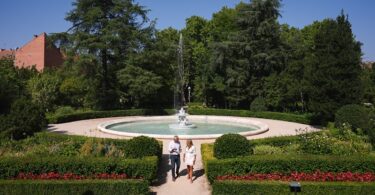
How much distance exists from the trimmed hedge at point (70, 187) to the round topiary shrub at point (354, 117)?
14.3 meters

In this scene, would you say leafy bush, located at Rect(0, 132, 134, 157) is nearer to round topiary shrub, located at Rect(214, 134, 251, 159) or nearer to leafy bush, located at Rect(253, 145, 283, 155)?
round topiary shrub, located at Rect(214, 134, 251, 159)

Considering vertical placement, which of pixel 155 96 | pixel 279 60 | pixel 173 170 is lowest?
pixel 173 170


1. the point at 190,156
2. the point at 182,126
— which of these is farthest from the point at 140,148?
the point at 182,126

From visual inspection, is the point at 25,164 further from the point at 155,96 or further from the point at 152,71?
the point at 155,96

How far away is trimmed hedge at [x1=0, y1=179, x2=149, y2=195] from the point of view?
32.4 feet

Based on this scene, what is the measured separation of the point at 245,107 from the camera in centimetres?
3969

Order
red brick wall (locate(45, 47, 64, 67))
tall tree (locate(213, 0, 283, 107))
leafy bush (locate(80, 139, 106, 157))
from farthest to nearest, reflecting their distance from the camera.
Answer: red brick wall (locate(45, 47, 64, 67)), tall tree (locate(213, 0, 283, 107)), leafy bush (locate(80, 139, 106, 157))

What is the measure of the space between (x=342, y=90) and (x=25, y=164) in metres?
19.7

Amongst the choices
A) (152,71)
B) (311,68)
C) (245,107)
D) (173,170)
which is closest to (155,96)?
(152,71)

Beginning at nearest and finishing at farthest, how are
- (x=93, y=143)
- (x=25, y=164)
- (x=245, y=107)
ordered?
1. (x=25, y=164)
2. (x=93, y=143)
3. (x=245, y=107)

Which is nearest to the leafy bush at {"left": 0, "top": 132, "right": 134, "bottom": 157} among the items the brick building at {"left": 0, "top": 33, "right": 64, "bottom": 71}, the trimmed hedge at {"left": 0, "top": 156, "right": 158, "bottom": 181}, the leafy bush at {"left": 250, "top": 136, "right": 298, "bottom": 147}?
the trimmed hedge at {"left": 0, "top": 156, "right": 158, "bottom": 181}

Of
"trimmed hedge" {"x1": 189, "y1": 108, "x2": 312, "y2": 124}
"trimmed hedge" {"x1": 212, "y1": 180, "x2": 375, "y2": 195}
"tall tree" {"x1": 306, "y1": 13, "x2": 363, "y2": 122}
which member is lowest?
"trimmed hedge" {"x1": 212, "y1": 180, "x2": 375, "y2": 195}

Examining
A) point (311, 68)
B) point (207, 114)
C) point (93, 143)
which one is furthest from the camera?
point (207, 114)

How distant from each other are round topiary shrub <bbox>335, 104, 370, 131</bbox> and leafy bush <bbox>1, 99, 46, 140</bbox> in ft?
53.1
